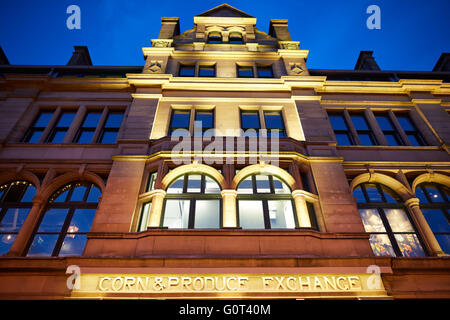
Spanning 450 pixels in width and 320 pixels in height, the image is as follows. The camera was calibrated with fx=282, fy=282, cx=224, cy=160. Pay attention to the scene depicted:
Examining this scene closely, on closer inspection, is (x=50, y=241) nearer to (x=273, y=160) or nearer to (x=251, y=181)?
(x=251, y=181)

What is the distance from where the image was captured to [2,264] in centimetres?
842

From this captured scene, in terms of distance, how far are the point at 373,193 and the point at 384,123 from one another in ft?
16.2

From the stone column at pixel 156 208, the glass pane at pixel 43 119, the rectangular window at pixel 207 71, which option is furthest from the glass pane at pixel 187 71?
the stone column at pixel 156 208

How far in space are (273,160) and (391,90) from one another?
9066 mm

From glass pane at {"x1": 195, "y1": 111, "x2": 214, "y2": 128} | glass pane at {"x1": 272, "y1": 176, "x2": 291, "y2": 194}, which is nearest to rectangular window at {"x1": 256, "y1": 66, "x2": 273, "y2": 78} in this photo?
glass pane at {"x1": 195, "y1": 111, "x2": 214, "y2": 128}

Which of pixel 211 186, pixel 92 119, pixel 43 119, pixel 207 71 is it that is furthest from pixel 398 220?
pixel 43 119

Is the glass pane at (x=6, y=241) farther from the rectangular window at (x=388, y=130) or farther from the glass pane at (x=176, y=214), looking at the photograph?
the rectangular window at (x=388, y=130)

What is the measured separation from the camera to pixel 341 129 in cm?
1418

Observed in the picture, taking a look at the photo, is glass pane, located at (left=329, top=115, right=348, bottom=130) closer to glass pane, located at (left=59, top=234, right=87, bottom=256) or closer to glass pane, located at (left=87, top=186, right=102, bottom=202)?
glass pane, located at (left=87, top=186, right=102, bottom=202)

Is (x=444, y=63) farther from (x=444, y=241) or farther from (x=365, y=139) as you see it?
(x=444, y=241)

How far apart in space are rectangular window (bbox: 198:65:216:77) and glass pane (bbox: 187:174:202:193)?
756 centimetres

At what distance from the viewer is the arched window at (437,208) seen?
1051 cm

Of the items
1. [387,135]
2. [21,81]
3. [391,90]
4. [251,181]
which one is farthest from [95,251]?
[391,90]

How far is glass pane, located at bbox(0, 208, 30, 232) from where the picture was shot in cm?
1020
